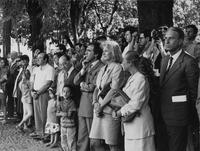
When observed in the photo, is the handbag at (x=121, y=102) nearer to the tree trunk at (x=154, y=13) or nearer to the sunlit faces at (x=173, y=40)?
the sunlit faces at (x=173, y=40)

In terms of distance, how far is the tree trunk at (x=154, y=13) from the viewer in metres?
9.09

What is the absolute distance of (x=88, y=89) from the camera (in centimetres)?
659

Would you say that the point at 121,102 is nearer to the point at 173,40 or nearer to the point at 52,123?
the point at 173,40

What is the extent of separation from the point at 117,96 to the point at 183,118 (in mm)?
1070

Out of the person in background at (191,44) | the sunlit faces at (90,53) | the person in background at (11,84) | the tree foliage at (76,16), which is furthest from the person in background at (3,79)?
the person in background at (191,44)

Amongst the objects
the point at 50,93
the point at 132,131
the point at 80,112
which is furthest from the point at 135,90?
the point at 50,93

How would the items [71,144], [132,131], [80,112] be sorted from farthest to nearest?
[71,144]
[80,112]
[132,131]

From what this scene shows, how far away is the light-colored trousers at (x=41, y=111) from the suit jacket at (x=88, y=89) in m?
2.13

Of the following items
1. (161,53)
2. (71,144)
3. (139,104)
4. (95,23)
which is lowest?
(71,144)

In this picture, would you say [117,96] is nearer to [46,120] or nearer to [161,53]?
[161,53]

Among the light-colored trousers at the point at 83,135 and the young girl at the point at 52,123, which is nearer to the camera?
the light-colored trousers at the point at 83,135

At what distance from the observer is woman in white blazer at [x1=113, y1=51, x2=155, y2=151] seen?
201 inches

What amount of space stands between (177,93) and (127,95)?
2.49ft

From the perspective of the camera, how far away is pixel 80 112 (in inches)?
267
